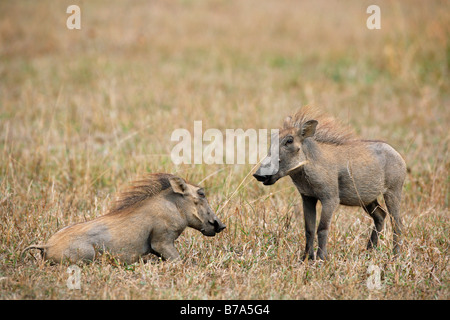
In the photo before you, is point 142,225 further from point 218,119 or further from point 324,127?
point 218,119

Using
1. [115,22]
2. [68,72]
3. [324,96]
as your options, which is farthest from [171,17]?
[324,96]

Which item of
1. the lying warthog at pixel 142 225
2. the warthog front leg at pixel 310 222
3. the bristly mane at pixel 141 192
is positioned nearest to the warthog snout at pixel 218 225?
the lying warthog at pixel 142 225

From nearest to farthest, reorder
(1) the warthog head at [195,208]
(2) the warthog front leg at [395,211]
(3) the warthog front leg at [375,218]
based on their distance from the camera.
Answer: (1) the warthog head at [195,208] → (2) the warthog front leg at [395,211] → (3) the warthog front leg at [375,218]

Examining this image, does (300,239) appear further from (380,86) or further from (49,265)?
(380,86)

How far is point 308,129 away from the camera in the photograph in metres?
5.18

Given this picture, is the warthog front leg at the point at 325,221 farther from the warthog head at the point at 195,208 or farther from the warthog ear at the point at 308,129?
the warthog head at the point at 195,208

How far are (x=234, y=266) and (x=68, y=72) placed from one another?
9179mm

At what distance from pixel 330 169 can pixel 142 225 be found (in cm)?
171

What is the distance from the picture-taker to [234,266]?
5141 millimetres

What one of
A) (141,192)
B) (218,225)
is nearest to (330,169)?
(218,225)

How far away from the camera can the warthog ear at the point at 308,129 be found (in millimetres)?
5141

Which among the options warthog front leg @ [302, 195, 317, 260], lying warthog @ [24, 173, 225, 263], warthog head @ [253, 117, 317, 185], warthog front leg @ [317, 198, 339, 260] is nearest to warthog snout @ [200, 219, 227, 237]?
lying warthog @ [24, 173, 225, 263]

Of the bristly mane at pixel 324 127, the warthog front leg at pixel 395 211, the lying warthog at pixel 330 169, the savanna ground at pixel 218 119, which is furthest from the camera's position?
the warthog front leg at pixel 395 211

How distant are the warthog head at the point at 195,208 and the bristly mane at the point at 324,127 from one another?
102 centimetres
